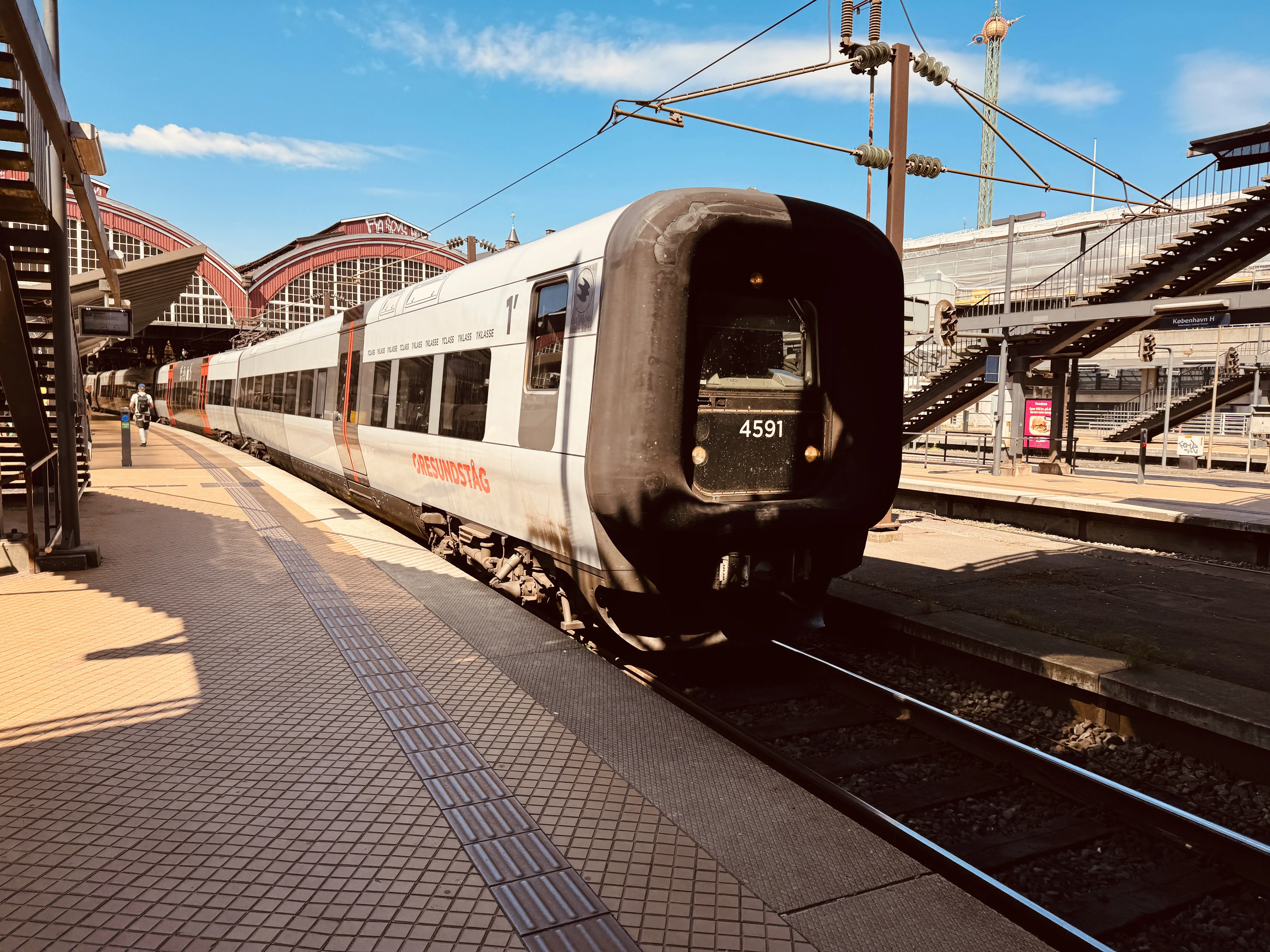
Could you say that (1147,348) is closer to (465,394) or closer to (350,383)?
(350,383)

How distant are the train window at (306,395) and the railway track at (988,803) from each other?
362 inches

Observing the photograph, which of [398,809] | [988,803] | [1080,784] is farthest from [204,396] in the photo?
Result: [1080,784]

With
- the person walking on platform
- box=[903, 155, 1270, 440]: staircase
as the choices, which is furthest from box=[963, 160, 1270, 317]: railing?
the person walking on platform

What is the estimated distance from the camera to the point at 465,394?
713 cm

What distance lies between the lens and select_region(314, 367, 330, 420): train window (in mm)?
12562

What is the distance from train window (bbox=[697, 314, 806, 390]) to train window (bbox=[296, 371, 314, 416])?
9710 mm

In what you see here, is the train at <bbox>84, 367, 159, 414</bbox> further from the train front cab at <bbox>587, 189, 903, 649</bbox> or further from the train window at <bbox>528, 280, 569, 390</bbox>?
the train front cab at <bbox>587, 189, 903, 649</bbox>

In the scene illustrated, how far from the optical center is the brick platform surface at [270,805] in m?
2.78

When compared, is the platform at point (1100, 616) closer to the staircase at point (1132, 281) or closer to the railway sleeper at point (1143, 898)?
the railway sleeper at point (1143, 898)

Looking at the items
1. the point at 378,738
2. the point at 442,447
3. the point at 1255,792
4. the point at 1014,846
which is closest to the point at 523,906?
the point at 378,738

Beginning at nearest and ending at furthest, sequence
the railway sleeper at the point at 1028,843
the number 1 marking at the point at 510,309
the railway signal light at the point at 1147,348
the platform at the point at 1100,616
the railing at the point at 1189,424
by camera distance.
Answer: the railway sleeper at the point at 1028,843 < the platform at the point at 1100,616 < the number 1 marking at the point at 510,309 < the railway signal light at the point at 1147,348 < the railing at the point at 1189,424

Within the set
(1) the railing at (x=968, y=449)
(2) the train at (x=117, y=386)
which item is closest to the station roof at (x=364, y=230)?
(2) the train at (x=117, y=386)

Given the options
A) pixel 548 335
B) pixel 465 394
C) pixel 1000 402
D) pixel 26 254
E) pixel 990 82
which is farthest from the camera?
pixel 990 82

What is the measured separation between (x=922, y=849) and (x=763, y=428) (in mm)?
2713
